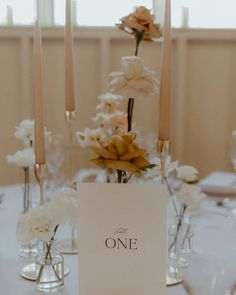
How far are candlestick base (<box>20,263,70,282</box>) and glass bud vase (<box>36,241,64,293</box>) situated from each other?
0.04 metres

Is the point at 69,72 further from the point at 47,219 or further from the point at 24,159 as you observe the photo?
the point at 47,219

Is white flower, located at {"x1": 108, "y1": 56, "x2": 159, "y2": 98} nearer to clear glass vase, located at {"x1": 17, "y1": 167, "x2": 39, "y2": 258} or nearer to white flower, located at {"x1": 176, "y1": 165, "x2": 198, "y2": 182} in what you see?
white flower, located at {"x1": 176, "y1": 165, "x2": 198, "y2": 182}

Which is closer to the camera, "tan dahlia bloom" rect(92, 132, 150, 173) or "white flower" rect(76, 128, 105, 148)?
"tan dahlia bloom" rect(92, 132, 150, 173)

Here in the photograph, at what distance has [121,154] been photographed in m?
0.75

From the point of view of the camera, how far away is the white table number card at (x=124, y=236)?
0.78 metres

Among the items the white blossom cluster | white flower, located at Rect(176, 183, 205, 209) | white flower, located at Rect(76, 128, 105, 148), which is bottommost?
white flower, located at Rect(176, 183, 205, 209)

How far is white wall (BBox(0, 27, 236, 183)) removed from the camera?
97.3 inches

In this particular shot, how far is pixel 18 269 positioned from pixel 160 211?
38cm

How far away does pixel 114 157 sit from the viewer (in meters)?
0.75

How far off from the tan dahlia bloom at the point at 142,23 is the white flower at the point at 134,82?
0.25 feet

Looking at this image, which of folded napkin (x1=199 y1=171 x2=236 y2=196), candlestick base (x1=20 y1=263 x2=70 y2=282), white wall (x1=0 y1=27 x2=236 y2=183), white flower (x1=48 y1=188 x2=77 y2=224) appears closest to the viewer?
white flower (x1=48 y1=188 x2=77 y2=224)

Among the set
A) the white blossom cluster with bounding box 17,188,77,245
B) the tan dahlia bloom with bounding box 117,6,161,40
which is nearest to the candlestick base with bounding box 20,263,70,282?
the white blossom cluster with bounding box 17,188,77,245

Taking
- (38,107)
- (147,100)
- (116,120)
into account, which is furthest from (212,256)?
(147,100)

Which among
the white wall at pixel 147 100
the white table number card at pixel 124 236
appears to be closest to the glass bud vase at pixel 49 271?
the white table number card at pixel 124 236
